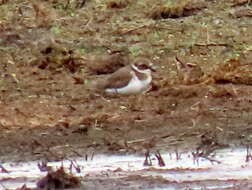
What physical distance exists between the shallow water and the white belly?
6.99 feet

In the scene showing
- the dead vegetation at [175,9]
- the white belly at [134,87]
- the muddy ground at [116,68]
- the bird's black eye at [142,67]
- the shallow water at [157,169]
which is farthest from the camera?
the dead vegetation at [175,9]

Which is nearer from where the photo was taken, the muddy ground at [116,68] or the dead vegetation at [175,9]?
the muddy ground at [116,68]

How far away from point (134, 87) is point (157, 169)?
297 centimetres

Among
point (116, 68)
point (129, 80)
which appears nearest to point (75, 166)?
point (129, 80)

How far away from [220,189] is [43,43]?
5.36 meters

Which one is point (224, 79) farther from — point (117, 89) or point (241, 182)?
point (241, 182)

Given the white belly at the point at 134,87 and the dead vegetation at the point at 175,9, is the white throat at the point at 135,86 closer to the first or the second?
the white belly at the point at 134,87

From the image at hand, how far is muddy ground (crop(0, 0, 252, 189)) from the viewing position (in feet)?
36.4

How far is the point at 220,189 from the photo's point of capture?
29.5 ft

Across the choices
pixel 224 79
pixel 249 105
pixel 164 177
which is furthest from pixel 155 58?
pixel 164 177

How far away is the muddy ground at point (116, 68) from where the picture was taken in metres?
11.1

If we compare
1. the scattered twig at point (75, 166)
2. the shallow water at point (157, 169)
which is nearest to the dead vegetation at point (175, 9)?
the shallow water at point (157, 169)

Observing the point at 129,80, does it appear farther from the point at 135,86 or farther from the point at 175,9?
the point at 175,9

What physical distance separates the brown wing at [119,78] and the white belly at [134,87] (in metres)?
0.04
